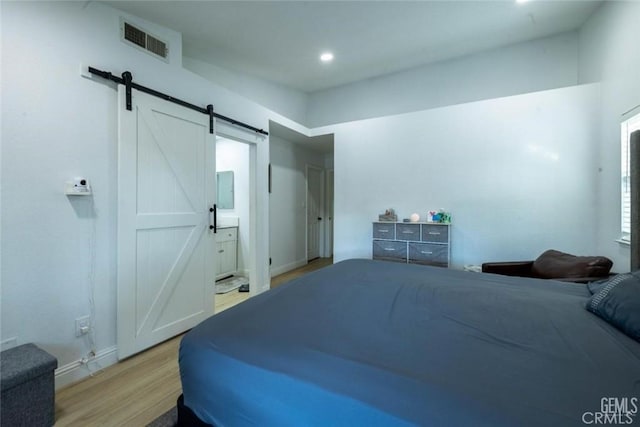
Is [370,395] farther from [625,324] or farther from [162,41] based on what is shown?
[162,41]

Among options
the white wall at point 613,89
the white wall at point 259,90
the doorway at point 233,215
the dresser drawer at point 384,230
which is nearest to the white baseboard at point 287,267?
the doorway at point 233,215

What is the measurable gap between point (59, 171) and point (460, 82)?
16.0 ft

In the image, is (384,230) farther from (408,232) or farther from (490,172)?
(490,172)

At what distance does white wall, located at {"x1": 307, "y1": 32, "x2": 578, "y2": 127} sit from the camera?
3539mm

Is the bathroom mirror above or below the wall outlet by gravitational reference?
above

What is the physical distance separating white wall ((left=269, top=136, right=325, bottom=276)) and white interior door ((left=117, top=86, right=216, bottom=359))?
6.00ft

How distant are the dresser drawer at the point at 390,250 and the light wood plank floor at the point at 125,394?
2617 mm

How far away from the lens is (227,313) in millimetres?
1322

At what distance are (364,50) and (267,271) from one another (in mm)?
3327

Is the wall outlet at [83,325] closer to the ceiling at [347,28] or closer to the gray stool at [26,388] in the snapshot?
the gray stool at [26,388]

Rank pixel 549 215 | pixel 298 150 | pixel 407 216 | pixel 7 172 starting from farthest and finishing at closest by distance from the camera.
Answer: pixel 298 150, pixel 407 216, pixel 549 215, pixel 7 172

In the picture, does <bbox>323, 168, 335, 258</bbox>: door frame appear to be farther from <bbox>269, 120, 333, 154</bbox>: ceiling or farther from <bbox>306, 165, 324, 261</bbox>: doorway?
<bbox>269, 120, 333, 154</bbox>: ceiling

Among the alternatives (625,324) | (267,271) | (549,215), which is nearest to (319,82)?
(267,271)
